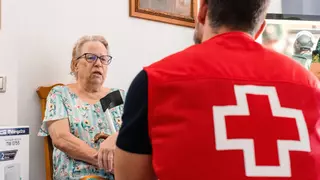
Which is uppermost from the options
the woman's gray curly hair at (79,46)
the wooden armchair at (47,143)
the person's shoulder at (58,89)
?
the woman's gray curly hair at (79,46)

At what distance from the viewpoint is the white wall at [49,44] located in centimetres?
204

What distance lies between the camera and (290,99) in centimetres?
76

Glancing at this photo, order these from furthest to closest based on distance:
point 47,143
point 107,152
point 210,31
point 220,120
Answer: point 47,143 < point 107,152 < point 210,31 < point 220,120

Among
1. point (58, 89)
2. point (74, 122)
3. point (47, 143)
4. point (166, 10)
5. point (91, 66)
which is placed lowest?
point (47, 143)

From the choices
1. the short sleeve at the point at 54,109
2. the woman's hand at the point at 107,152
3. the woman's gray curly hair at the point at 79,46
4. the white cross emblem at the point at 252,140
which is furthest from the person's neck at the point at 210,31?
the woman's gray curly hair at the point at 79,46

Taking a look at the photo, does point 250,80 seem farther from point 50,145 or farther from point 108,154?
point 50,145

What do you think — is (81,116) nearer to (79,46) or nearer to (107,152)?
(79,46)

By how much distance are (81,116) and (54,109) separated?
Answer: 0.43 ft

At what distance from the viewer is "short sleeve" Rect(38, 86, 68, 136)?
2025 millimetres

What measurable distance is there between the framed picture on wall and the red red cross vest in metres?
1.97

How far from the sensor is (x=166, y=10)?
2.83 meters

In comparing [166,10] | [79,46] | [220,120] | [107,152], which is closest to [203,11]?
[220,120]

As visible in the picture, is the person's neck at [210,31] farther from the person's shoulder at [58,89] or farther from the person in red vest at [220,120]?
the person's shoulder at [58,89]

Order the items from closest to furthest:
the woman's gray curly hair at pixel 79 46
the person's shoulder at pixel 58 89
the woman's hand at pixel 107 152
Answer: the woman's hand at pixel 107 152
the person's shoulder at pixel 58 89
the woman's gray curly hair at pixel 79 46
